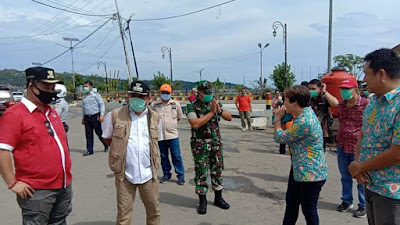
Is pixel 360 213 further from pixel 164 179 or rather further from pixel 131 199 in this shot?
pixel 164 179

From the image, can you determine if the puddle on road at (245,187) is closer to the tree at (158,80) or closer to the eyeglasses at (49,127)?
the eyeglasses at (49,127)

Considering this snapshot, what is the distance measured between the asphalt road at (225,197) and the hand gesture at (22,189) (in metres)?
1.64

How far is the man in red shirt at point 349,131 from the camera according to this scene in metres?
4.04

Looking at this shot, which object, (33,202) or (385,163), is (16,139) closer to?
(33,202)

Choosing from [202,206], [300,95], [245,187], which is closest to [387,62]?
[300,95]

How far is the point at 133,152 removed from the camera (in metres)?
3.19

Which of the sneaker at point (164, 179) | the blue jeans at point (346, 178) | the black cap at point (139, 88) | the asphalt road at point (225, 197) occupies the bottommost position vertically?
the asphalt road at point (225, 197)

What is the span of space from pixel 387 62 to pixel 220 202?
9.75 ft

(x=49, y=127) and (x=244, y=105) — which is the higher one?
(x=49, y=127)

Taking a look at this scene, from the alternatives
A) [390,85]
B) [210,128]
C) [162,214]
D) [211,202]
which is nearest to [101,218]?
[162,214]

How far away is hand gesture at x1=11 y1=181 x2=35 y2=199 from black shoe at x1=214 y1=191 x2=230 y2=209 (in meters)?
2.58

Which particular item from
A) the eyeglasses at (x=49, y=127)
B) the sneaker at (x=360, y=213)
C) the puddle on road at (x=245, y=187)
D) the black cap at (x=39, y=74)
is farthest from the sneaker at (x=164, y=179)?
the black cap at (x=39, y=74)

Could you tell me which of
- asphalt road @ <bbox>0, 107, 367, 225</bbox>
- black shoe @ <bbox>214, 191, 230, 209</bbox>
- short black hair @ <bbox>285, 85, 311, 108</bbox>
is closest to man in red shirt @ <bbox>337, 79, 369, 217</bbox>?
asphalt road @ <bbox>0, 107, 367, 225</bbox>

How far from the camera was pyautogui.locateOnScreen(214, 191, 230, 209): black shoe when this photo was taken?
14.2 ft
